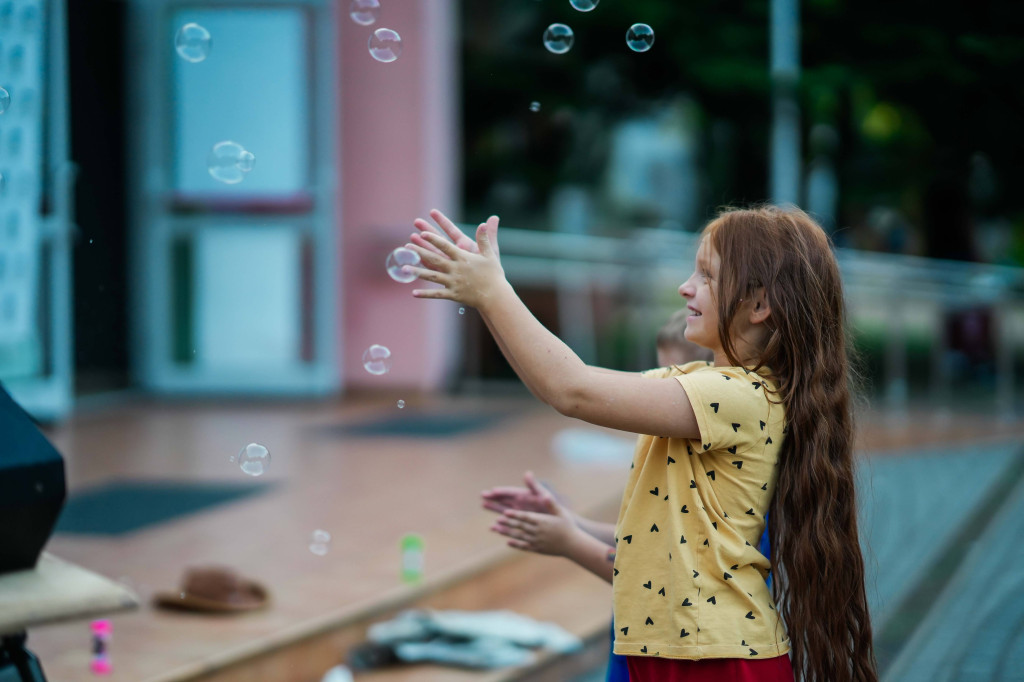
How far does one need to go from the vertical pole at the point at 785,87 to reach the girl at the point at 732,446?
7.21 meters

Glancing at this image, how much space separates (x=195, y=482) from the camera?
555cm

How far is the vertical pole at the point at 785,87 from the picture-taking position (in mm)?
8812

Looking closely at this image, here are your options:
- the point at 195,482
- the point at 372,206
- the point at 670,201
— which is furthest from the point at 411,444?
the point at 670,201

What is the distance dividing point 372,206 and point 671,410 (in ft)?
23.8

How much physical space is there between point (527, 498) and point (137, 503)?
3545 millimetres

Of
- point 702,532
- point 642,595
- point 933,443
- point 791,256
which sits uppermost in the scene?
point 791,256

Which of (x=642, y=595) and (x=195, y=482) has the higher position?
(x=642, y=595)

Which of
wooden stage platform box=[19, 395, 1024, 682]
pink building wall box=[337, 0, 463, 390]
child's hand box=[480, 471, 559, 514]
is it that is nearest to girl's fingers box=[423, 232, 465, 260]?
child's hand box=[480, 471, 559, 514]

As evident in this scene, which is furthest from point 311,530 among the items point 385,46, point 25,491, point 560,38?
point 25,491

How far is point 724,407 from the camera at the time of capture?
65.7 inches

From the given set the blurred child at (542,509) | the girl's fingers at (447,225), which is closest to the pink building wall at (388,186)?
the blurred child at (542,509)

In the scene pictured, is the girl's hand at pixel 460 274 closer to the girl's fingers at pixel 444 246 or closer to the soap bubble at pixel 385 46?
the girl's fingers at pixel 444 246

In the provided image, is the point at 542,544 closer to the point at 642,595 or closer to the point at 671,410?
the point at 642,595

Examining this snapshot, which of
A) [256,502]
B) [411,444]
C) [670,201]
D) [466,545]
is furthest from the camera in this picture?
[670,201]
